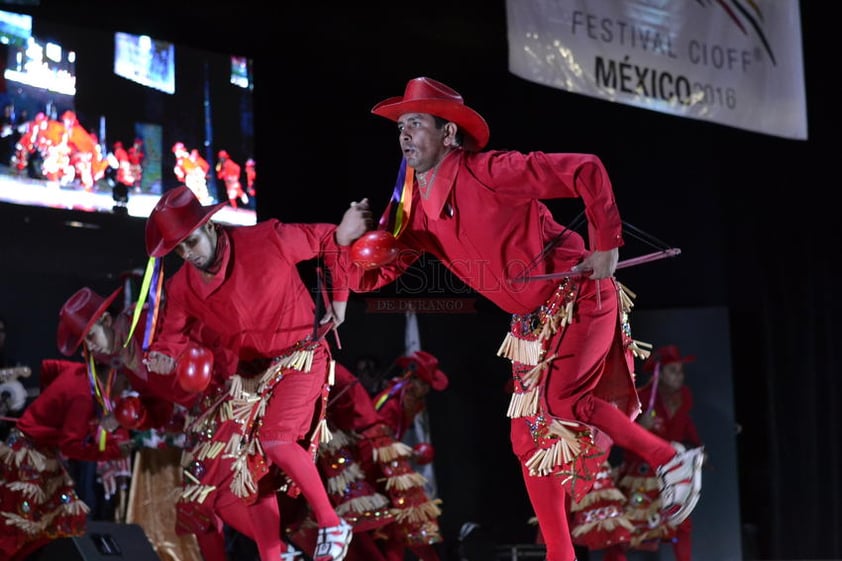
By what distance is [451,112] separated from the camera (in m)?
3.75

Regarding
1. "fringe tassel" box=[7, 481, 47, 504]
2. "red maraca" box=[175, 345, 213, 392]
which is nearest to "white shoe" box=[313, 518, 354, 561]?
"red maraca" box=[175, 345, 213, 392]

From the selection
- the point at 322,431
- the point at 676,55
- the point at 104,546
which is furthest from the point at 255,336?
the point at 676,55

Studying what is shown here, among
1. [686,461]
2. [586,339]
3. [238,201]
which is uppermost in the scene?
[238,201]

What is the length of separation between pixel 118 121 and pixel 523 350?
278 cm

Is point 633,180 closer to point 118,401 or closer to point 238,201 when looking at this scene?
point 238,201

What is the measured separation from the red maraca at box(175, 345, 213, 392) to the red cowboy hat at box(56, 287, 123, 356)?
824mm

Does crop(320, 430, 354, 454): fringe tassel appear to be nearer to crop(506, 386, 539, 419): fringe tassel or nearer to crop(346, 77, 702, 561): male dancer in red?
crop(346, 77, 702, 561): male dancer in red

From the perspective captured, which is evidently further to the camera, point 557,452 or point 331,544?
point 331,544

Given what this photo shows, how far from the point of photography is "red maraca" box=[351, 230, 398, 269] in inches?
148

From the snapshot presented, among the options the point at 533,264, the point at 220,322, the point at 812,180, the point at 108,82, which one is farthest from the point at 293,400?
the point at 812,180

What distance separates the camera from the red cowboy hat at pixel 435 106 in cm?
372

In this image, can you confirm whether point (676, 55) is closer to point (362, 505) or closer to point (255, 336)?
point (362, 505)

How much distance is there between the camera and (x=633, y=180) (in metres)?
6.75

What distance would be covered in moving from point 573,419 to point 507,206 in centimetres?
72
